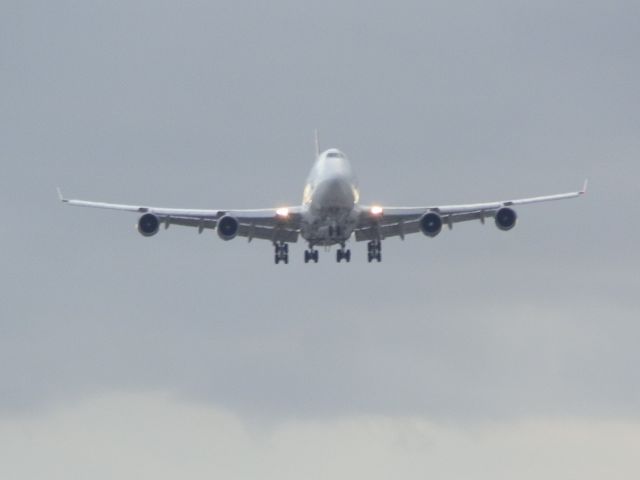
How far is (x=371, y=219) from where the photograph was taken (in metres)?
138

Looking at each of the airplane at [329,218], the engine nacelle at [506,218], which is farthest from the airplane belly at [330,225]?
the engine nacelle at [506,218]

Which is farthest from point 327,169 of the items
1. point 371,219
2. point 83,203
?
point 83,203

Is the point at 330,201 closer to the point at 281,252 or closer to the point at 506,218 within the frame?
the point at 281,252

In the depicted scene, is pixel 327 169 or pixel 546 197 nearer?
pixel 327 169

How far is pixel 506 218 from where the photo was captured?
140 meters

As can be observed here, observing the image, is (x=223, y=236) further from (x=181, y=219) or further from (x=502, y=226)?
(x=502, y=226)

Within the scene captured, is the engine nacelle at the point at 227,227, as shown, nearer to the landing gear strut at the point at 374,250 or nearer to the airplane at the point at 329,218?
the airplane at the point at 329,218

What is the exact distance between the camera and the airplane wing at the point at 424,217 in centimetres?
13875

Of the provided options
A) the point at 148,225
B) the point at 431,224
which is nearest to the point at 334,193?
the point at 431,224

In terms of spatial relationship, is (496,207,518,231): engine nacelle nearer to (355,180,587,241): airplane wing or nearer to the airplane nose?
(355,180,587,241): airplane wing

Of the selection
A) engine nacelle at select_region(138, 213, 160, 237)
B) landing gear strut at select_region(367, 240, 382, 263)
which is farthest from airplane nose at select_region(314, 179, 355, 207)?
engine nacelle at select_region(138, 213, 160, 237)

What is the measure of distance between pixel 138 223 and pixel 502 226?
62.1 feet

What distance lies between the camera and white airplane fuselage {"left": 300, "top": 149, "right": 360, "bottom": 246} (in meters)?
134

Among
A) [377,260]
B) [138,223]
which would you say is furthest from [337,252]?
[138,223]
